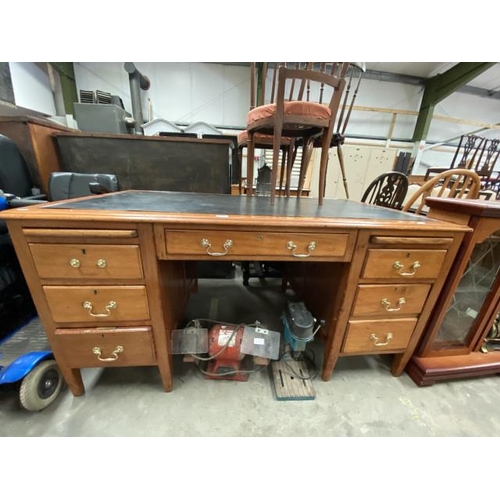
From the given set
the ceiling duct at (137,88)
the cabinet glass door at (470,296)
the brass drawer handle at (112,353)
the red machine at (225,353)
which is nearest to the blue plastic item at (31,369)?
the brass drawer handle at (112,353)

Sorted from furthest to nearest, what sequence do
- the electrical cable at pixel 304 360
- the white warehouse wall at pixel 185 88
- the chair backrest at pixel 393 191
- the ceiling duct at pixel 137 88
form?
the white warehouse wall at pixel 185 88 < the ceiling duct at pixel 137 88 < the chair backrest at pixel 393 191 < the electrical cable at pixel 304 360

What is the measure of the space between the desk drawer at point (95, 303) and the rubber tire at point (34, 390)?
29 cm

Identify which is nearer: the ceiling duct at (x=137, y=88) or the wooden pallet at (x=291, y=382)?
the wooden pallet at (x=291, y=382)

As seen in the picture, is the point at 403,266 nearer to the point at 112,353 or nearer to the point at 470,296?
the point at 470,296

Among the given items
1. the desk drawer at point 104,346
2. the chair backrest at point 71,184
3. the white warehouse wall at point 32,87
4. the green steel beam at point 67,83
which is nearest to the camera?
the desk drawer at point 104,346

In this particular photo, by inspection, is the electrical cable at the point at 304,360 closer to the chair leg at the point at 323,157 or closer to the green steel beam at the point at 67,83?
the chair leg at the point at 323,157

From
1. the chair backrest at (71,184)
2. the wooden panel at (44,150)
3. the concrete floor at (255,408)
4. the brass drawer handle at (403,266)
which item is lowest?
the concrete floor at (255,408)

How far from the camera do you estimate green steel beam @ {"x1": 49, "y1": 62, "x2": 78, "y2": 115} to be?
3843mm

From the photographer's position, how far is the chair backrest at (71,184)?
129cm

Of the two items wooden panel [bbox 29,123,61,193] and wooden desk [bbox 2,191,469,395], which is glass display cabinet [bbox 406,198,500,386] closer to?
wooden desk [bbox 2,191,469,395]

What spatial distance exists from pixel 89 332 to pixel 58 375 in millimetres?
369

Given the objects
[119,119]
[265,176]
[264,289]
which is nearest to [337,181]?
[265,176]

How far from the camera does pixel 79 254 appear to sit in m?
0.70

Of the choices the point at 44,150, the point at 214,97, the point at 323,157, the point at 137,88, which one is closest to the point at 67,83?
the point at 137,88
